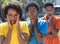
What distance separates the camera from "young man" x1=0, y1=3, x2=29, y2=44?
3.43 metres

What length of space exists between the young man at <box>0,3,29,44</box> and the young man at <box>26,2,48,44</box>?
1.21 ft

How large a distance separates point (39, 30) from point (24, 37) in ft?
1.68

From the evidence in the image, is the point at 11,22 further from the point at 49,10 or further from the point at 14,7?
the point at 49,10

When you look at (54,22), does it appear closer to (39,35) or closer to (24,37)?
(39,35)

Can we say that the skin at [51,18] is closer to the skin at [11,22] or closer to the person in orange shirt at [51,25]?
the person in orange shirt at [51,25]

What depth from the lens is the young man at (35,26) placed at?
386cm

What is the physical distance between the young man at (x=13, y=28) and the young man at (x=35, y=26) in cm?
37

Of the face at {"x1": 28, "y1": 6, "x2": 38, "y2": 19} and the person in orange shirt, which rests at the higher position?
the face at {"x1": 28, "y1": 6, "x2": 38, "y2": 19}

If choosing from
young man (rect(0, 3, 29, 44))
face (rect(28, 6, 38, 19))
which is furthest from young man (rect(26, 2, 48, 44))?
young man (rect(0, 3, 29, 44))

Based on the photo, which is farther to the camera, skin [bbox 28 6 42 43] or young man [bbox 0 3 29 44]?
skin [bbox 28 6 42 43]

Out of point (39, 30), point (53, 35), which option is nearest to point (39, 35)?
point (39, 30)

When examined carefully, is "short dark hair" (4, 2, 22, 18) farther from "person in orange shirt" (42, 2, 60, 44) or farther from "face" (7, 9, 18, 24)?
"person in orange shirt" (42, 2, 60, 44)

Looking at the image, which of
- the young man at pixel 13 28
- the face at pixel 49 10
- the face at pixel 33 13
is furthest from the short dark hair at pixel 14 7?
the face at pixel 49 10

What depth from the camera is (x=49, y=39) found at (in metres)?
4.65
